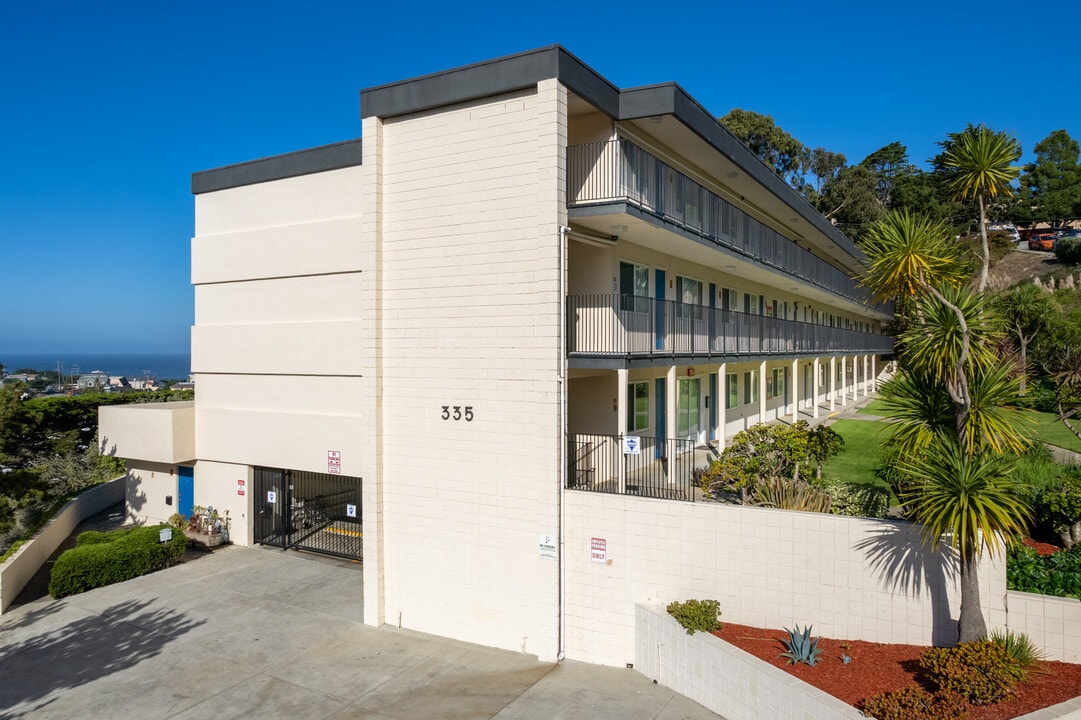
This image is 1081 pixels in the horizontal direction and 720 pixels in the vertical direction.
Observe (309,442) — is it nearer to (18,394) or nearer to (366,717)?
(366,717)

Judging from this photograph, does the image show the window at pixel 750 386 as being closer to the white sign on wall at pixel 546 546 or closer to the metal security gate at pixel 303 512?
the metal security gate at pixel 303 512

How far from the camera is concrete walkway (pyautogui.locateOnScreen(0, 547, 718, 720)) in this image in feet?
33.9

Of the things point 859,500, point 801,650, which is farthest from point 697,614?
point 859,500

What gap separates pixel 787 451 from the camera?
14383mm

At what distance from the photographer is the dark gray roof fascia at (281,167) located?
1742 centimetres

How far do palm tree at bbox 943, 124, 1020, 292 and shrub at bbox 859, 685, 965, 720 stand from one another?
5784 mm

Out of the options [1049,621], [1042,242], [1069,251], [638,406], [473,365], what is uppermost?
[1042,242]

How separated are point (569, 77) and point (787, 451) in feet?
27.0

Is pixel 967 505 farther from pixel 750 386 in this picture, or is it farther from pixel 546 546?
pixel 750 386

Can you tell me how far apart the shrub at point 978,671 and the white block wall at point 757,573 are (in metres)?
1.11

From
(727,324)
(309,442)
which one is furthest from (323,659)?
(727,324)

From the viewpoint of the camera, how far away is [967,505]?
8180mm

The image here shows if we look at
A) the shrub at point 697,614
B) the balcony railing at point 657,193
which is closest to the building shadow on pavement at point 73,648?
the shrub at point 697,614

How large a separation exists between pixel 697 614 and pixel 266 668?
6997mm
